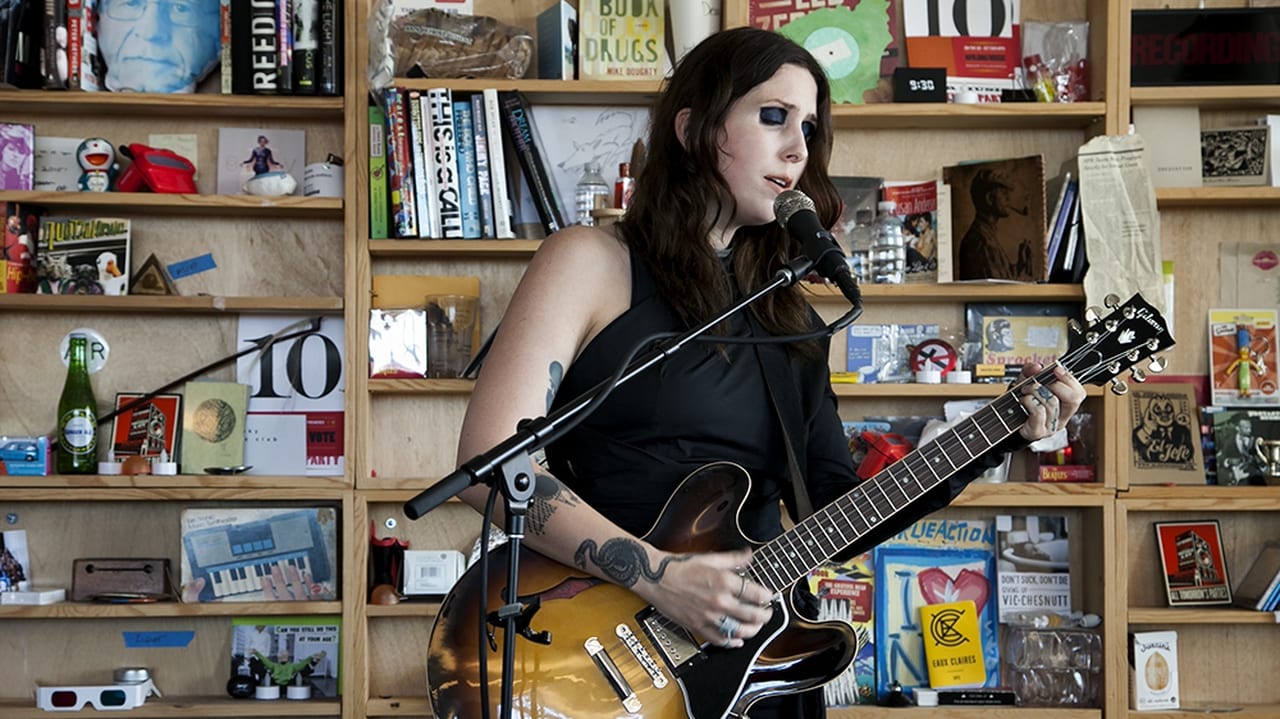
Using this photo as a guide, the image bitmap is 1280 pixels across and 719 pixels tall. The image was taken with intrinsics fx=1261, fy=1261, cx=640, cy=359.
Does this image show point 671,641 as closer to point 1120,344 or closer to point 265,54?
point 1120,344

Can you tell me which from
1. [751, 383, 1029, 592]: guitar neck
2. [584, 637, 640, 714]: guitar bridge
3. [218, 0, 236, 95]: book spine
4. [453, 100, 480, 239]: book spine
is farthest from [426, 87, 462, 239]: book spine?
[584, 637, 640, 714]: guitar bridge

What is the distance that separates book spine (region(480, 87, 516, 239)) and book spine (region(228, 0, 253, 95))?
1.80 feet

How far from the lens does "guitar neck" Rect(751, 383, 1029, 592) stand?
63.9 inches

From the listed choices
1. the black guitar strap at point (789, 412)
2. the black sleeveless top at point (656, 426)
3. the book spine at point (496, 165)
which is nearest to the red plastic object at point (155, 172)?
the book spine at point (496, 165)

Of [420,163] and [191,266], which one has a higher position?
[420,163]

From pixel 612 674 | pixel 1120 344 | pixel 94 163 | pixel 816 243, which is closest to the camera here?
pixel 816 243

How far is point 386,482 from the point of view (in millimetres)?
2854

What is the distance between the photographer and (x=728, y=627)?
1.52 meters

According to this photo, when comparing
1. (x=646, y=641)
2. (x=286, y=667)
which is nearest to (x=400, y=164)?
(x=286, y=667)

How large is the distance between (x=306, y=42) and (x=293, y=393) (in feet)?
2.69

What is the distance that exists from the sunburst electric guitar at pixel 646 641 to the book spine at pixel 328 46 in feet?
5.49

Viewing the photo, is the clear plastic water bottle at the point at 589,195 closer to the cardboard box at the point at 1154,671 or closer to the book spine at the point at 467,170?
the book spine at the point at 467,170

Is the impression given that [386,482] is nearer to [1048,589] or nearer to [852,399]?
[852,399]

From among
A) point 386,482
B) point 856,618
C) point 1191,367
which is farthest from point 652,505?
point 1191,367
